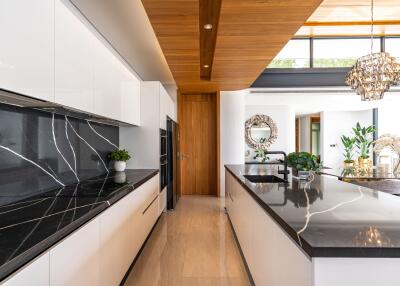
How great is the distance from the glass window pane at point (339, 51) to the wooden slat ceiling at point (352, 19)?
19cm

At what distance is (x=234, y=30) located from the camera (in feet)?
8.91

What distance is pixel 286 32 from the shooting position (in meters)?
2.78

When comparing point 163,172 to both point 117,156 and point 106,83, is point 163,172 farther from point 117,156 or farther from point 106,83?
point 106,83

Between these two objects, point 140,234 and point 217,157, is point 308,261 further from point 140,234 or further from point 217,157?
point 217,157

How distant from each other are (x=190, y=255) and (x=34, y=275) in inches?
82.3

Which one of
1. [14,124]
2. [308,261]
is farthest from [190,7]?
[308,261]

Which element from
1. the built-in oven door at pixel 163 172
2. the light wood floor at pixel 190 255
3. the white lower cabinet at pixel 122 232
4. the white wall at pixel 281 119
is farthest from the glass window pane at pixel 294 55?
the white lower cabinet at pixel 122 232

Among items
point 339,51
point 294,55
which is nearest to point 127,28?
point 294,55

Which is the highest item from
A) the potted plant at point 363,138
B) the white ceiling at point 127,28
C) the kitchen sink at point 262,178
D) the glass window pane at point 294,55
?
the glass window pane at point 294,55

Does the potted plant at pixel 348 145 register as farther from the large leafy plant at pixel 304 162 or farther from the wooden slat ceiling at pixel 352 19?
the large leafy plant at pixel 304 162

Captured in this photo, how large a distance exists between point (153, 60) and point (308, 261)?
4.37 meters

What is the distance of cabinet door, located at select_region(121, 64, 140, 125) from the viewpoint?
324 centimetres

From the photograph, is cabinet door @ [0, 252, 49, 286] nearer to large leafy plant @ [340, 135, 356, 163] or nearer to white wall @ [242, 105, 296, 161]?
white wall @ [242, 105, 296, 161]

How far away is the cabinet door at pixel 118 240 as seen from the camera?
5.75ft
